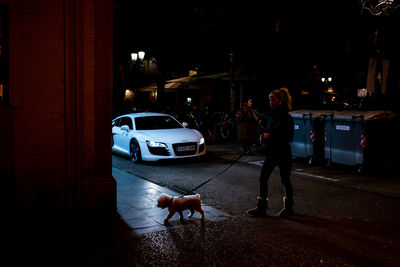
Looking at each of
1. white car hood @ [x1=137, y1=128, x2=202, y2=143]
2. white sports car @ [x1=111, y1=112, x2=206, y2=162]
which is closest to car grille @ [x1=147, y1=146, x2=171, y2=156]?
white sports car @ [x1=111, y1=112, x2=206, y2=162]

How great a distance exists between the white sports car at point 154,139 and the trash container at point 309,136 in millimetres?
2720

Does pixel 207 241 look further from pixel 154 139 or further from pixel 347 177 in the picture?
pixel 154 139

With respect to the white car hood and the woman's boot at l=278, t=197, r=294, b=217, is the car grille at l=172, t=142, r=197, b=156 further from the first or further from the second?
the woman's boot at l=278, t=197, r=294, b=217

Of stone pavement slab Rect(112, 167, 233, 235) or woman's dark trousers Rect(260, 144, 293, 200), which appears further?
woman's dark trousers Rect(260, 144, 293, 200)

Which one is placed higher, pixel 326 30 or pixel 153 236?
pixel 326 30

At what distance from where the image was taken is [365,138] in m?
9.54

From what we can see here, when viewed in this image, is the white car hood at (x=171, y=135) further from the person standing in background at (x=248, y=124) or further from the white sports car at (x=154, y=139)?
the person standing in background at (x=248, y=124)

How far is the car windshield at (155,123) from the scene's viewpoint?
12.1 meters

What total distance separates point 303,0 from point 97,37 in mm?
18368

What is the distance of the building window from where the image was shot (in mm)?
5535

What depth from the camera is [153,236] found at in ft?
16.7

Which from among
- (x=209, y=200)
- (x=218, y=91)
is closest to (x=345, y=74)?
(x=218, y=91)

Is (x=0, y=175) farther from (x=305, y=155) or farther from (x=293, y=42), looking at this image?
(x=293, y=42)

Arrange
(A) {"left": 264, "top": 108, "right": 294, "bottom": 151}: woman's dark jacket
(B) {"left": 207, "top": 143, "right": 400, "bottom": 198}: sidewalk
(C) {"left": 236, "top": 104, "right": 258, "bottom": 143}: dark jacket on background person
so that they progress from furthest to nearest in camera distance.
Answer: (C) {"left": 236, "top": 104, "right": 258, "bottom": 143}: dark jacket on background person < (B) {"left": 207, "top": 143, "right": 400, "bottom": 198}: sidewalk < (A) {"left": 264, "top": 108, "right": 294, "bottom": 151}: woman's dark jacket
